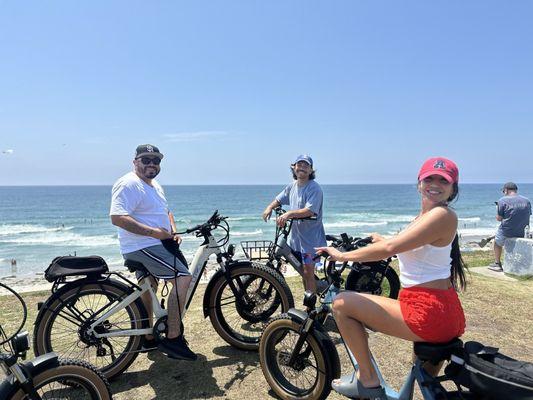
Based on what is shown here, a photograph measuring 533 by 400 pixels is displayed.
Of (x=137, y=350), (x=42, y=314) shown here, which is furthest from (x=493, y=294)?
(x=42, y=314)

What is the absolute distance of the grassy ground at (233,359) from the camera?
11.1 ft

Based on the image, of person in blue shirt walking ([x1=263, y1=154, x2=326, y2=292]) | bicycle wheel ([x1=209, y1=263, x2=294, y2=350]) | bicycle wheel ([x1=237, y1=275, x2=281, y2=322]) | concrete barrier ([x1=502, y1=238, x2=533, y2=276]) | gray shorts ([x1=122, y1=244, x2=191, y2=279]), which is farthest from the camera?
concrete barrier ([x1=502, y1=238, x2=533, y2=276])

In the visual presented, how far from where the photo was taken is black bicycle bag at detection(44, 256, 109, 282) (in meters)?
3.27

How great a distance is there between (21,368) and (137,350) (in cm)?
141

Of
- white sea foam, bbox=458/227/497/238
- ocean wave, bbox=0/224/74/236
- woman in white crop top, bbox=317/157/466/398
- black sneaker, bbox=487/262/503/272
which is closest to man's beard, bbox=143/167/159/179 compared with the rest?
woman in white crop top, bbox=317/157/466/398

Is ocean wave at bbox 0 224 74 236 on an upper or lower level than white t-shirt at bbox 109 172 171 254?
lower

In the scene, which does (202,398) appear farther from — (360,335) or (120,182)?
(120,182)

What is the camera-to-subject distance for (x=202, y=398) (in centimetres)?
325

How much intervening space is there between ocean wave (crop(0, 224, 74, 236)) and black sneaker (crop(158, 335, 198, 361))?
4390 centimetres

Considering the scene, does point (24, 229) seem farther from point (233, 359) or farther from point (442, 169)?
point (442, 169)

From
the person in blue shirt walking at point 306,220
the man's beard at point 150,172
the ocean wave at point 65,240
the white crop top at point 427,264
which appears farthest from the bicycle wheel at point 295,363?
the ocean wave at point 65,240

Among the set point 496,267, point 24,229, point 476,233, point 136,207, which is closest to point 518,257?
point 496,267

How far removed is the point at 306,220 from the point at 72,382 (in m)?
3.21

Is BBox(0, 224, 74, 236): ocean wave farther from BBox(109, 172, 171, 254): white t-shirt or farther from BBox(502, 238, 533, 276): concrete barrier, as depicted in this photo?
BBox(502, 238, 533, 276): concrete barrier
